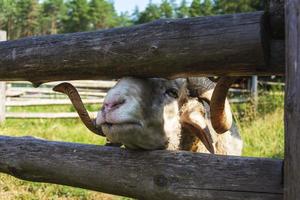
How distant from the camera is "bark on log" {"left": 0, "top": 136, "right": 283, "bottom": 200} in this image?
197 cm

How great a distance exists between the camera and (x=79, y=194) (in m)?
5.22

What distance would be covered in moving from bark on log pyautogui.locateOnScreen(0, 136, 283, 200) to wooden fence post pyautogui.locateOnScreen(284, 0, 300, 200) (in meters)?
0.15

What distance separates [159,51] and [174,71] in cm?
10

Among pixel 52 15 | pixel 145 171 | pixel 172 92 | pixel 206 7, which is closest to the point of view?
pixel 145 171

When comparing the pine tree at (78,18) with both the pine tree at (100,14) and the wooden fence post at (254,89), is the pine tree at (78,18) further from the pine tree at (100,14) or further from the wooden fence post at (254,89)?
the wooden fence post at (254,89)

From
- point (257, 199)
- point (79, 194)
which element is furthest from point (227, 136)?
point (79, 194)

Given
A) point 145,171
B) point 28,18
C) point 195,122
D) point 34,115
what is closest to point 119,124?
point 145,171

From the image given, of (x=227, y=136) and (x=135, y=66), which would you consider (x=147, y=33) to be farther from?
(x=227, y=136)

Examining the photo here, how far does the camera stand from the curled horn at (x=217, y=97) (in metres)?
2.32

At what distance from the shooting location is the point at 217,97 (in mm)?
2426

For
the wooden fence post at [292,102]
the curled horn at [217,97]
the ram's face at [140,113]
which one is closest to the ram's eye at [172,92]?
the ram's face at [140,113]

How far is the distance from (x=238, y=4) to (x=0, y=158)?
25262 millimetres

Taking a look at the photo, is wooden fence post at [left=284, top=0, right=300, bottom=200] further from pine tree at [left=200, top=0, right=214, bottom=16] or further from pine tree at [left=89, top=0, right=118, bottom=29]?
pine tree at [left=89, top=0, right=118, bottom=29]

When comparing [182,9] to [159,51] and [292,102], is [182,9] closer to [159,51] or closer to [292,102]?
[159,51]
